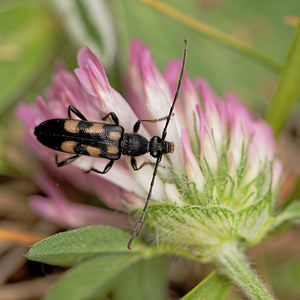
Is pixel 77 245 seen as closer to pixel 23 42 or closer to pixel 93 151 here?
pixel 93 151

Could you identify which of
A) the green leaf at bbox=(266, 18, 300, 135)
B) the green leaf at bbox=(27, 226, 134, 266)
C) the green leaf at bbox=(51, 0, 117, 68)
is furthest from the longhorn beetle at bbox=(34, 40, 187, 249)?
the green leaf at bbox=(51, 0, 117, 68)

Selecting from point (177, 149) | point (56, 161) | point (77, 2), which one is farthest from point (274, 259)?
point (77, 2)

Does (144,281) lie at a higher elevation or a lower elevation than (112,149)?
lower

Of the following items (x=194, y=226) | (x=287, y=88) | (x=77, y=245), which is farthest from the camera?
(x=287, y=88)

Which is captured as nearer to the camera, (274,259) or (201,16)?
(274,259)

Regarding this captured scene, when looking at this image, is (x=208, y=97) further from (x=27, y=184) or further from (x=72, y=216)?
(x=27, y=184)

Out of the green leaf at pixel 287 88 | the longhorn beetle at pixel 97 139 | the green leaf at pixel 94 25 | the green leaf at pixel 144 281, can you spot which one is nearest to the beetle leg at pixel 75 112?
the longhorn beetle at pixel 97 139

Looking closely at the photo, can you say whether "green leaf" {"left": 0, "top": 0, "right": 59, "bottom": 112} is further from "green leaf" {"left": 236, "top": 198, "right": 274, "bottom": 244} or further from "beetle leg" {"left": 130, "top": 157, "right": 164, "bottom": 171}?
"green leaf" {"left": 236, "top": 198, "right": 274, "bottom": 244}

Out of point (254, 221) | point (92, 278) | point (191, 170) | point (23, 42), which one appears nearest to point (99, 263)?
point (92, 278)
